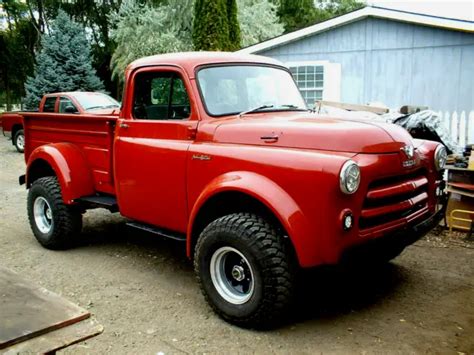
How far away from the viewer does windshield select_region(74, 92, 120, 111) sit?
12.6 m

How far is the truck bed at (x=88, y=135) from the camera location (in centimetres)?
512

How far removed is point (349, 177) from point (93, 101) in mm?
10899

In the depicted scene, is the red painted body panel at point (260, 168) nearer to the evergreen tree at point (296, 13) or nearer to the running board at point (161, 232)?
the running board at point (161, 232)

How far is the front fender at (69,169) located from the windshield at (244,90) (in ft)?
6.37

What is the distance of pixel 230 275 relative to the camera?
3885mm

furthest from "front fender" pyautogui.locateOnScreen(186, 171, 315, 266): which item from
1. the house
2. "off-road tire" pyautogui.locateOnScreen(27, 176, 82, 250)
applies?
the house

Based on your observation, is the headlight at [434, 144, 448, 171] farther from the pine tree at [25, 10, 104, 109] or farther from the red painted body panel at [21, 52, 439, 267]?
the pine tree at [25, 10, 104, 109]

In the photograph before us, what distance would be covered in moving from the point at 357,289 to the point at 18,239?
4290mm

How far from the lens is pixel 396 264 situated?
200 inches

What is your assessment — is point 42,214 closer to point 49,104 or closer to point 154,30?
point 49,104

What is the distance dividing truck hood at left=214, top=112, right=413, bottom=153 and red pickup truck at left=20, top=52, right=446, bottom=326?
10mm

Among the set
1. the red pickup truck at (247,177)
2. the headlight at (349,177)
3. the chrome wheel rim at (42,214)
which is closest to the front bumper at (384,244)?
the red pickup truck at (247,177)

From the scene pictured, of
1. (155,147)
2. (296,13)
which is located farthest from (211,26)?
(296,13)

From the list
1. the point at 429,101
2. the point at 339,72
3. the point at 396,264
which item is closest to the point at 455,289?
the point at 396,264
